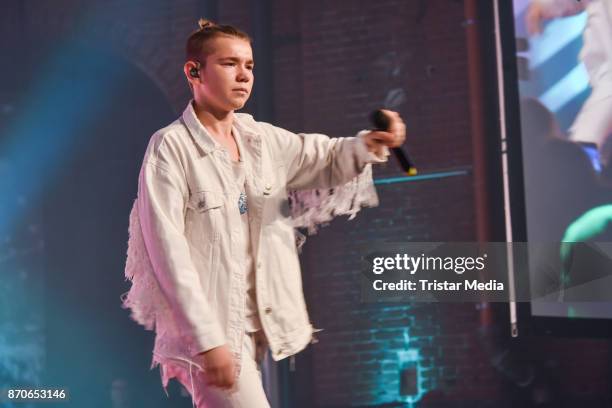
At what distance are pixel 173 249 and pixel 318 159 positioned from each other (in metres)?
0.66

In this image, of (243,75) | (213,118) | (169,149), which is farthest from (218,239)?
(243,75)

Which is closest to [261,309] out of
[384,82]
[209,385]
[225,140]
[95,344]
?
[209,385]

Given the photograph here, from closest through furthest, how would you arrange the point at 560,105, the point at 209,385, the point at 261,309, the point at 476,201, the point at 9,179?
the point at 209,385, the point at 261,309, the point at 560,105, the point at 476,201, the point at 9,179

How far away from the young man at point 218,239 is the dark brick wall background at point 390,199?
3.28 metres

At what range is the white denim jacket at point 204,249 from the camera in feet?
8.18

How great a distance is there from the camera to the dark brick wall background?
598cm

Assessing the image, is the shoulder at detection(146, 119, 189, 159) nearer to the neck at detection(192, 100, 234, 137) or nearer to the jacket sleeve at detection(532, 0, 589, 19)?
the neck at detection(192, 100, 234, 137)

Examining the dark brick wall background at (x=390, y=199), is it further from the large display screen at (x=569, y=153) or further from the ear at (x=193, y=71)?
the ear at (x=193, y=71)

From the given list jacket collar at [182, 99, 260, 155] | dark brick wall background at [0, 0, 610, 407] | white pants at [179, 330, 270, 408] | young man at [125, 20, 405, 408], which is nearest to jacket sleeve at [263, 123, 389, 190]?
young man at [125, 20, 405, 408]

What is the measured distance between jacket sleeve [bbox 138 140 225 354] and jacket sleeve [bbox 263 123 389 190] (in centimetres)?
44

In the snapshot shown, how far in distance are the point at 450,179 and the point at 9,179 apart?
3187 mm

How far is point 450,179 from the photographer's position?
6.09m

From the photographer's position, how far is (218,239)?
2609 mm

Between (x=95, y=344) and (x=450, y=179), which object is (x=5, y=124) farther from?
(x=450, y=179)
